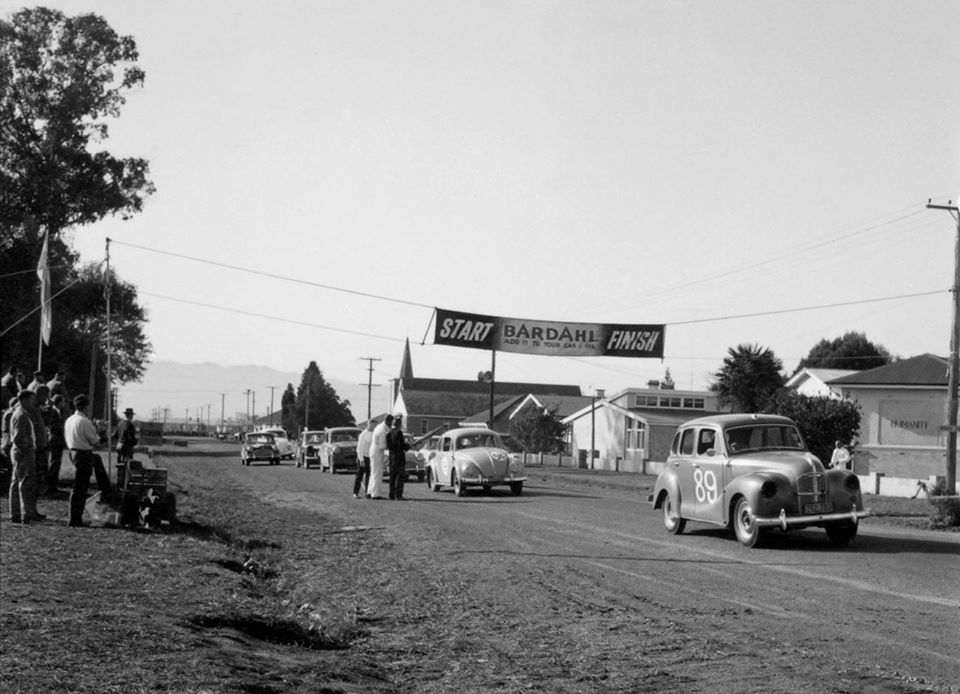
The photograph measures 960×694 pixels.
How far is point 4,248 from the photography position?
128ft

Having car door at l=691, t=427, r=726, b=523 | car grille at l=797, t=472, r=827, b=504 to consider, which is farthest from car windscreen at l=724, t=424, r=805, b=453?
car grille at l=797, t=472, r=827, b=504

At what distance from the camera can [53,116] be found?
38.7 m

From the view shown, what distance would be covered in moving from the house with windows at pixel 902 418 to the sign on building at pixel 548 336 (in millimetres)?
11835

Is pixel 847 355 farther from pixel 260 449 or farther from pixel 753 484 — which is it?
pixel 753 484

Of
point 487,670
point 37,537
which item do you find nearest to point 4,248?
point 37,537

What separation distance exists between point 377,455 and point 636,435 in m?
44.9

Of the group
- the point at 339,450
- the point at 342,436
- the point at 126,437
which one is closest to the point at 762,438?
the point at 126,437

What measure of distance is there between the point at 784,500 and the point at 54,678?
38.8 feet

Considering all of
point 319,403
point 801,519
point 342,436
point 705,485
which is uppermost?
point 319,403

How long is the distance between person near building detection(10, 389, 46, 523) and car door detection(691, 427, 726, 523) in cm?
1007

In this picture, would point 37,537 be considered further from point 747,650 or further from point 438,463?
point 438,463

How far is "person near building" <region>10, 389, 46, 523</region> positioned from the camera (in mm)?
16594

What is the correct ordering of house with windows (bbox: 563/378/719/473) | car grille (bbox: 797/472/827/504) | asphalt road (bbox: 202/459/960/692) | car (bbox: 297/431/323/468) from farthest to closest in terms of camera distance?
house with windows (bbox: 563/378/719/473) → car (bbox: 297/431/323/468) → car grille (bbox: 797/472/827/504) → asphalt road (bbox: 202/459/960/692)

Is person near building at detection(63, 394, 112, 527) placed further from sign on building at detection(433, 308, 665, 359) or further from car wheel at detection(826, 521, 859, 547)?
sign on building at detection(433, 308, 665, 359)
